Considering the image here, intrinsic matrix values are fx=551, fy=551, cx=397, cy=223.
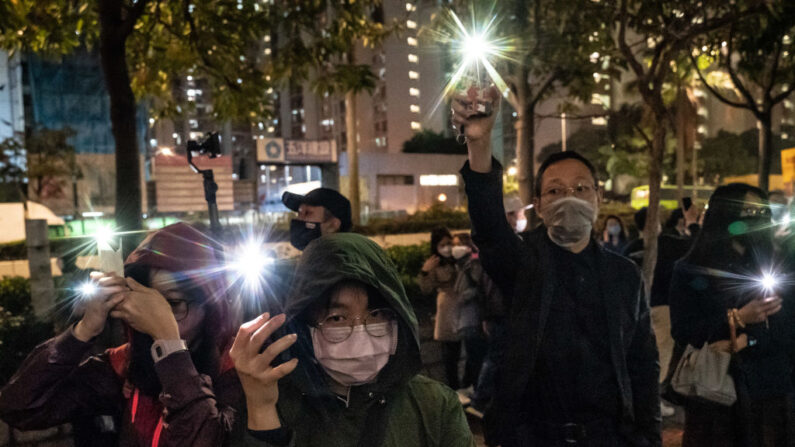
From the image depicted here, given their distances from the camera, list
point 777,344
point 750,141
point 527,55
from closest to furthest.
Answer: point 777,344
point 527,55
point 750,141

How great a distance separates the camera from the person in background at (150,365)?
1675 millimetres

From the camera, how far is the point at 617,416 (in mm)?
2205

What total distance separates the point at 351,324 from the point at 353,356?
0.32 feet

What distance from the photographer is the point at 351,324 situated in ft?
5.57

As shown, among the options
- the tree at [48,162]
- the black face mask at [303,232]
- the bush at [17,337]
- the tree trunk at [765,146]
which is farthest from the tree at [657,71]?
the tree at [48,162]

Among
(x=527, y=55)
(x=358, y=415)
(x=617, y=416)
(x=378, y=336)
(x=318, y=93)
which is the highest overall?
(x=527, y=55)

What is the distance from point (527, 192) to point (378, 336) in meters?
6.81

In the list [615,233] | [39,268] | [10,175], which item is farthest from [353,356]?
[10,175]

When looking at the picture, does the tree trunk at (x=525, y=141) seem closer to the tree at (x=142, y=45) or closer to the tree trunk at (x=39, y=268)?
the tree at (x=142, y=45)

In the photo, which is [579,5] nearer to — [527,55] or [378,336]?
[527,55]

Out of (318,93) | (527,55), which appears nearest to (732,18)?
(527,55)

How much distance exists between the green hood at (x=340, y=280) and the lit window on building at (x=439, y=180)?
5109cm

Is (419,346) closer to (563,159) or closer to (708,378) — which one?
(563,159)

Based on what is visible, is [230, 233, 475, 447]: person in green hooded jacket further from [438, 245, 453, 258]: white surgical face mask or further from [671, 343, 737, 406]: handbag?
[438, 245, 453, 258]: white surgical face mask
